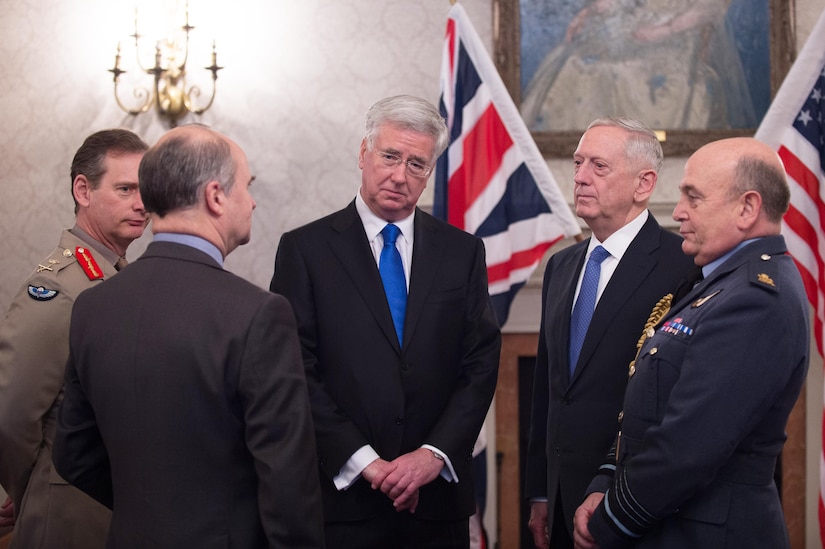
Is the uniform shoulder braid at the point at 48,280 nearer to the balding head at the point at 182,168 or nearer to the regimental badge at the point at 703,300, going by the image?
the balding head at the point at 182,168

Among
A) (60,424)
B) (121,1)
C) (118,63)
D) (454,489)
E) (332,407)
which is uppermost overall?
(121,1)

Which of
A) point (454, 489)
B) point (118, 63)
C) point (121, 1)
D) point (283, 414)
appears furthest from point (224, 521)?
point (121, 1)

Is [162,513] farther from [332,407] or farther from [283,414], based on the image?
[332,407]

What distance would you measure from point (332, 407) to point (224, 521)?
27.1 inches

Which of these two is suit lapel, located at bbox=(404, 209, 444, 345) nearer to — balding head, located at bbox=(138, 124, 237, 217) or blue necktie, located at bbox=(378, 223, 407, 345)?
blue necktie, located at bbox=(378, 223, 407, 345)

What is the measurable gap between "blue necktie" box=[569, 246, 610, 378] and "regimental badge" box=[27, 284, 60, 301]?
1.27 metres

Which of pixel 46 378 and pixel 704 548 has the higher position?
pixel 46 378

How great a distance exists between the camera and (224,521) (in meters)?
1.53

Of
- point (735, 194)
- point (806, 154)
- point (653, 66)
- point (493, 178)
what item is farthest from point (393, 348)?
point (653, 66)

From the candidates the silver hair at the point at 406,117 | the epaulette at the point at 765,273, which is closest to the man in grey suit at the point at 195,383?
the silver hair at the point at 406,117

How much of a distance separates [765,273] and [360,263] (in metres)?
1.01

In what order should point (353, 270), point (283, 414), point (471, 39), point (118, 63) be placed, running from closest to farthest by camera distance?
point (283, 414) → point (353, 270) → point (471, 39) → point (118, 63)

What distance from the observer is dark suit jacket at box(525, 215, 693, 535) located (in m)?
2.20

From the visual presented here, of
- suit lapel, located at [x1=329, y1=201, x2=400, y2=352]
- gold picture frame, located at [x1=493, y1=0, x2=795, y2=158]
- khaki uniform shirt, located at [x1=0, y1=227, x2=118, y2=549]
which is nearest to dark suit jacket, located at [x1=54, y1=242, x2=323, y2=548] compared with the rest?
khaki uniform shirt, located at [x1=0, y1=227, x2=118, y2=549]
